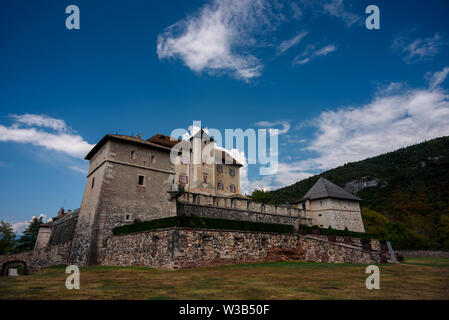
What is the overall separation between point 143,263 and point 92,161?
14013 mm

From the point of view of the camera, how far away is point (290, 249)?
71.1 ft

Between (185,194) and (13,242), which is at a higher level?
(185,194)

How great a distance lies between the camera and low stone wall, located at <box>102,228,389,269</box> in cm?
1614

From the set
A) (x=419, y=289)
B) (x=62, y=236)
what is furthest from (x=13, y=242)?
(x=419, y=289)

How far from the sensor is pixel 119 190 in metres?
22.6

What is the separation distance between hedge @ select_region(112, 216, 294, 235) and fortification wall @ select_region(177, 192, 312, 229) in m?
5.83

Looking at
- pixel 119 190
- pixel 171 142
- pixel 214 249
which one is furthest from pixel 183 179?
pixel 214 249

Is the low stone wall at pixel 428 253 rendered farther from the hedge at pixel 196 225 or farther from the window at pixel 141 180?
the window at pixel 141 180

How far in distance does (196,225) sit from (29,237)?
5343cm

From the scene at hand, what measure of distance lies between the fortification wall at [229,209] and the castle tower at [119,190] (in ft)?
4.75

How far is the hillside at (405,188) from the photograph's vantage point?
51400 mm

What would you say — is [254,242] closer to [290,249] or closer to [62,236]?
[290,249]
